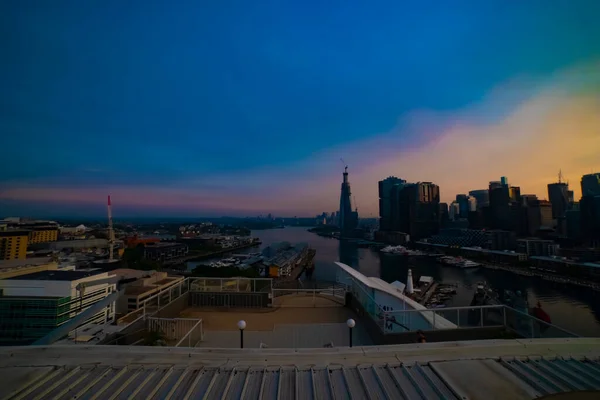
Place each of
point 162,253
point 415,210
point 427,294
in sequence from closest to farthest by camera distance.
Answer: point 427,294, point 162,253, point 415,210

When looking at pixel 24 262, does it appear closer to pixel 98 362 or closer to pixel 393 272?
pixel 98 362

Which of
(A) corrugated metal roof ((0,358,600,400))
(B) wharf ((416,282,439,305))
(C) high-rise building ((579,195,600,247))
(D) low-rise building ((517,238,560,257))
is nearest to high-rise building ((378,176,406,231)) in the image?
(D) low-rise building ((517,238,560,257))

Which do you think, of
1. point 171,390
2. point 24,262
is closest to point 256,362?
point 171,390

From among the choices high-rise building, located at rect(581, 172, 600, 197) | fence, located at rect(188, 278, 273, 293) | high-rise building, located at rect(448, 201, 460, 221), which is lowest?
fence, located at rect(188, 278, 273, 293)

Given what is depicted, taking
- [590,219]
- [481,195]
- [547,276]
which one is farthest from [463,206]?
[547,276]

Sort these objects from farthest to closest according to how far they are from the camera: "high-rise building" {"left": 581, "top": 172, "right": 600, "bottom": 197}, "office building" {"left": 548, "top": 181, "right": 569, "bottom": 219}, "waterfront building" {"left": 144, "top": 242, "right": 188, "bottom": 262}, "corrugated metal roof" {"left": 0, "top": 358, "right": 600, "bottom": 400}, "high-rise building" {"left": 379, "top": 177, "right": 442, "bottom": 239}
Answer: "high-rise building" {"left": 379, "top": 177, "right": 442, "bottom": 239}, "office building" {"left": 548, "top": 181, "right": 569, "bottom": 219}, "high-rise building" {"left": 581, "top": 172, "right": 600, "bottom": 197}, "waterfront building" {"left": 144, "top": 242, "right": 188, "bottom": 262}, "corrugated metal roof" {"left": 0, "top": 358, "right": 600, "bottom": 400}

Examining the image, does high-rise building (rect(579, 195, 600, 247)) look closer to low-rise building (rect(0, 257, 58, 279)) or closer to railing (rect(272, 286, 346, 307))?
railing (rect(272, 286, 346, 307))

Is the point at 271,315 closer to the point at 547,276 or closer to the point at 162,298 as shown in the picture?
the point at 162,298
